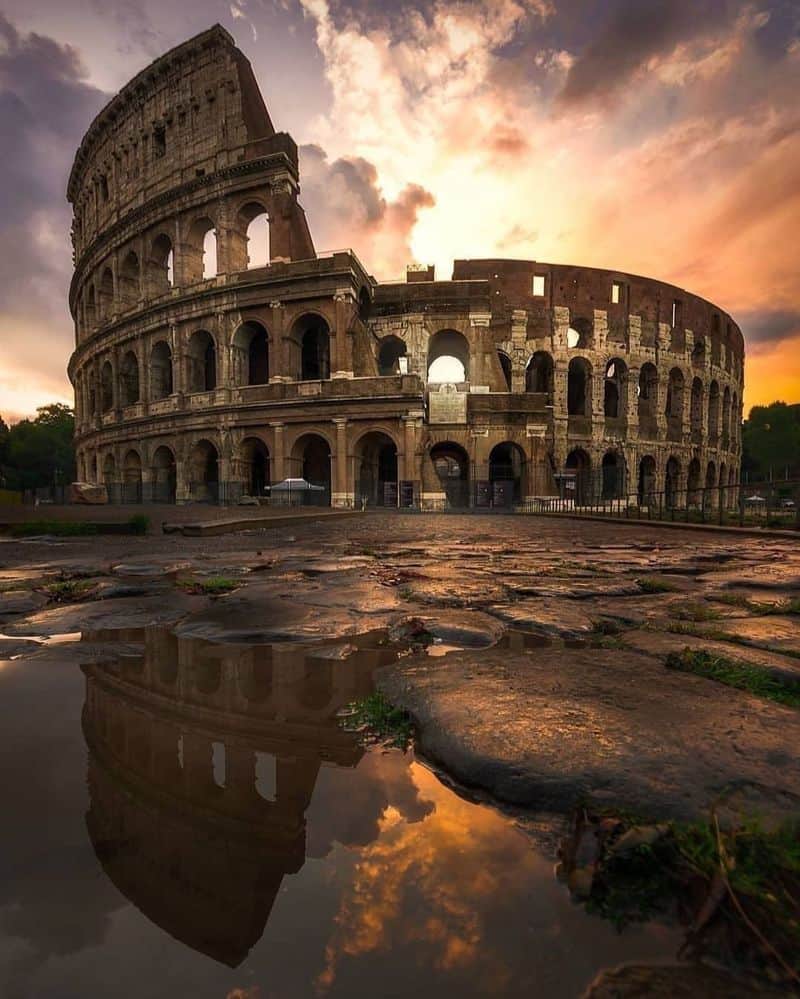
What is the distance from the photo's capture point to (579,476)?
86.8ft

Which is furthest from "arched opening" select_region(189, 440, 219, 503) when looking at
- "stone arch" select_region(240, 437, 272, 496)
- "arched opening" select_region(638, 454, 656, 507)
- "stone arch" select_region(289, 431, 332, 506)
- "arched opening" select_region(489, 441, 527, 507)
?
"arched opening" select_region(638, 454, 656, 507)

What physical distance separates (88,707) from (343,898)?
1.13 m

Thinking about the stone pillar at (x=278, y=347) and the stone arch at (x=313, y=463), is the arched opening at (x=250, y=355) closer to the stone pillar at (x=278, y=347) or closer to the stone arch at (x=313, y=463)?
the stone pillar at (x=278, y=347)

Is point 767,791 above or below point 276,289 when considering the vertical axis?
below

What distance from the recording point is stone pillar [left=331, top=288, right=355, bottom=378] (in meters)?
21.0

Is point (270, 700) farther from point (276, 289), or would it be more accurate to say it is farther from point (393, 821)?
point (276, 289)

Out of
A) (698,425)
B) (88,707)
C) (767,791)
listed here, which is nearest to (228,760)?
(88,707)

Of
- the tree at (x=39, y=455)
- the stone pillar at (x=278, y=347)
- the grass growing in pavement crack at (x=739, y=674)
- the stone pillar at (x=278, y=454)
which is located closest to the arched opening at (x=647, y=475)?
the stone pillar at (x=278, y=454)

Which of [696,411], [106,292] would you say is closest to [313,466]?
[106,292]

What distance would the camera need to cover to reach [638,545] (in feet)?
22.6

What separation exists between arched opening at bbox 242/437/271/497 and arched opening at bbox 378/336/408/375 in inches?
300

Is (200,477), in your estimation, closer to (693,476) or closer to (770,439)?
(693,476)

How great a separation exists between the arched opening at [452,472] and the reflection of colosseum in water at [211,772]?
64.4ft

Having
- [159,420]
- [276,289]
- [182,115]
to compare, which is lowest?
[159,420]
